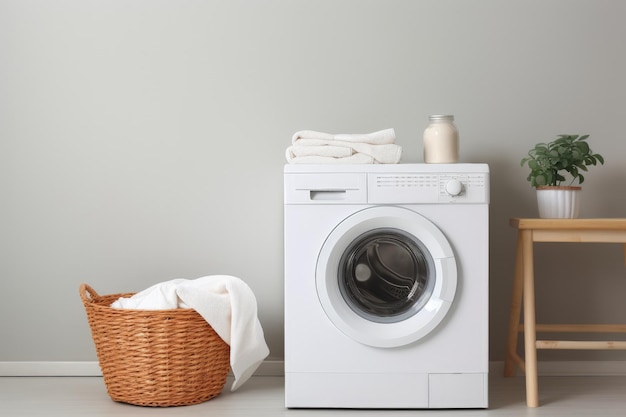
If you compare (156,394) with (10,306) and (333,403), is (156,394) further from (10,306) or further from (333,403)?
(10,306)

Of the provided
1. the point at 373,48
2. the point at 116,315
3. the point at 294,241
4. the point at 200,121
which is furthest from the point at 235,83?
the point at 116,315

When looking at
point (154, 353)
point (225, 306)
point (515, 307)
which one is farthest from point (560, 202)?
point (154, 353)

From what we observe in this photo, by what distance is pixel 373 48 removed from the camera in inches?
116

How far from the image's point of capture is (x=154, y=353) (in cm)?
240

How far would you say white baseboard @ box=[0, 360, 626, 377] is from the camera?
9.66 feet

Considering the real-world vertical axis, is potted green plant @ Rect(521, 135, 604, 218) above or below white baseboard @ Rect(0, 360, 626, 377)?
above

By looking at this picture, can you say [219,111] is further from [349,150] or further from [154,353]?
[154,353]

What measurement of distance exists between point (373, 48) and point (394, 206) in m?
0.86

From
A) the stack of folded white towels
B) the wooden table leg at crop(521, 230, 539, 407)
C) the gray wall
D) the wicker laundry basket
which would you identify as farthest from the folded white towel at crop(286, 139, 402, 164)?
the wicker laundry basket

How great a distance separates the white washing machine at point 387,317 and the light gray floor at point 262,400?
0.27ft

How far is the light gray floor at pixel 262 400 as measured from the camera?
2393 millimetres

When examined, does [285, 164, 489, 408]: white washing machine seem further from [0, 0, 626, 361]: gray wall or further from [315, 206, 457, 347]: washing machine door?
[0, 0, 626, 361]: gray wall

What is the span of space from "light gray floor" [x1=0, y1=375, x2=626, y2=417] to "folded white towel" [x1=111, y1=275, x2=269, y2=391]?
15 cm

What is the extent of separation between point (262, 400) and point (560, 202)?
127 cm
